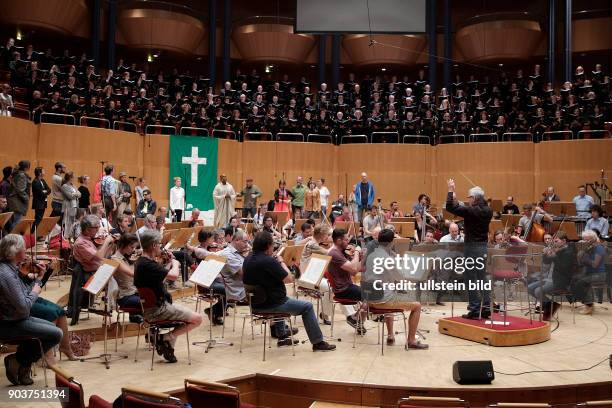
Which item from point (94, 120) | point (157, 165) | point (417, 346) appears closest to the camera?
point (417, 346)

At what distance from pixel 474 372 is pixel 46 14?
706 inches

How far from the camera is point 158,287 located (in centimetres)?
611

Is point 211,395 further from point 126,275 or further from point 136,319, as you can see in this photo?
point 136,319

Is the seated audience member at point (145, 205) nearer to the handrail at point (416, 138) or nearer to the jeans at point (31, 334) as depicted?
the jeans at point (31, 334)

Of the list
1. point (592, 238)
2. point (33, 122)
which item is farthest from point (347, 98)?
point (592, 238)

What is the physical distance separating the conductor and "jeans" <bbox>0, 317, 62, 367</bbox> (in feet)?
14.4

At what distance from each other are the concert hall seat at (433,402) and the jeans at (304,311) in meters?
2.56

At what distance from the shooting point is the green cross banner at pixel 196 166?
17.9m

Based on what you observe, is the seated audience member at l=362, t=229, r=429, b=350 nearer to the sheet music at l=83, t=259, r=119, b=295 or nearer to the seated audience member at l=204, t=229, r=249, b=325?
the seated audience member at l=204, t=229, r=249, b=325

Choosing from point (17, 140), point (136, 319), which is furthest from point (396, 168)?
point (136, 319)

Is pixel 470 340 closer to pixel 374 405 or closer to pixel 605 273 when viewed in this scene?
pixel 374 405

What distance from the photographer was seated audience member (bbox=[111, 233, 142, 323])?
6.63 m

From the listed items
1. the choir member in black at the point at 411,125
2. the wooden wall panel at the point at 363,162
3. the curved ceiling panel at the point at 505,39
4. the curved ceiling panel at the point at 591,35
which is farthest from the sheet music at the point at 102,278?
the curved ceiling panel at the point at 591,35

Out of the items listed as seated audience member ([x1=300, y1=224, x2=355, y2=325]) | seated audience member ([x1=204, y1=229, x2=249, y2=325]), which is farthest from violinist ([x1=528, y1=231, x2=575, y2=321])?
seated audience member ([x1=204, y1=229, x2=249, y2=325])
